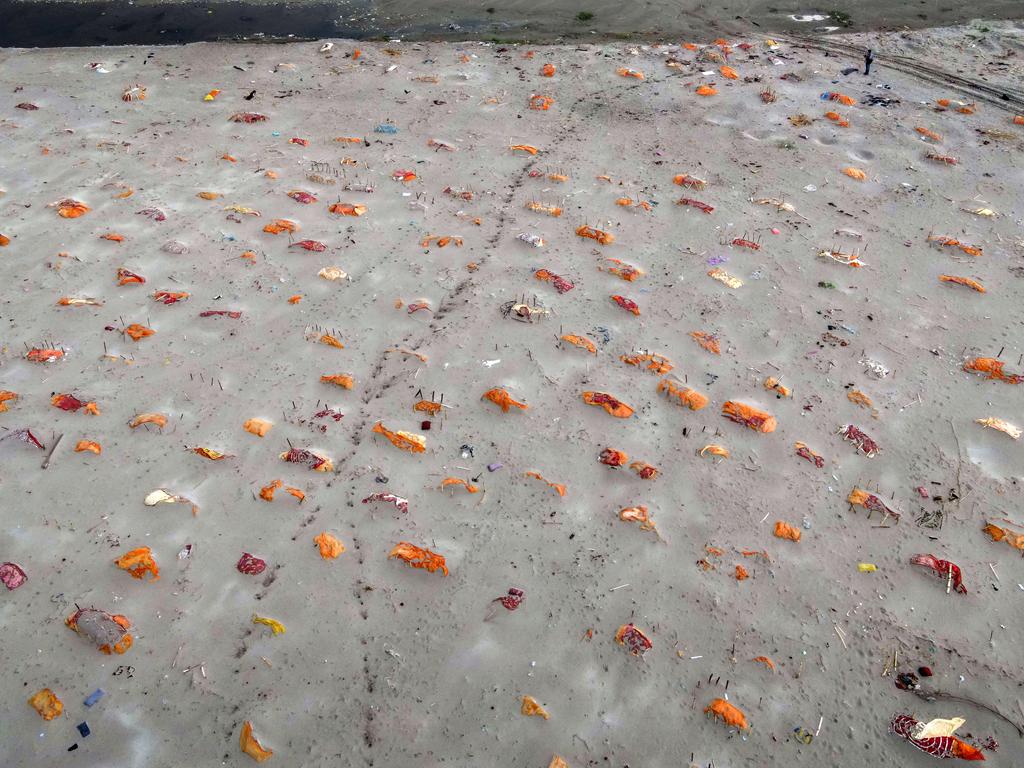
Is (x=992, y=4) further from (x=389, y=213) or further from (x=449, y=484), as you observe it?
(x=449, y=484)

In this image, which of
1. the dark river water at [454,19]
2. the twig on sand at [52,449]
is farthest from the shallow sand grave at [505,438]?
the dark river water at [454,19]

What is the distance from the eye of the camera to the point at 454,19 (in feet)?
39.3

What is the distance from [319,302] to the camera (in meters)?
6.04

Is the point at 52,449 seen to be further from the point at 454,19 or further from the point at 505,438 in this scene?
the point at 454,19

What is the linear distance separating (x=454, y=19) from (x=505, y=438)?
372 inches

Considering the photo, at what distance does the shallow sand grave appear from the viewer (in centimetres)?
372

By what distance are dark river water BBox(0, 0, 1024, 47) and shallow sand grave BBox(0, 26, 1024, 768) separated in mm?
3406

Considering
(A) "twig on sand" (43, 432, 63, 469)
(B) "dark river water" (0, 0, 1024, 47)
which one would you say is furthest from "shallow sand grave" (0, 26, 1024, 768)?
(B) "dark river water" (0, 0, 1024, 47)

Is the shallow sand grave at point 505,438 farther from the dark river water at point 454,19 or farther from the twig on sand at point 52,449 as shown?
the dark river water at point 454,19

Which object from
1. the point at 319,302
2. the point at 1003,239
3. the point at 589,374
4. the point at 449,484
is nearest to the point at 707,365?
the point at 589,374

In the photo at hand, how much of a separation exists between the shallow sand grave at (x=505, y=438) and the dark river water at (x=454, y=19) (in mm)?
3406

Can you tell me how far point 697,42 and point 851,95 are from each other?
2770 mm

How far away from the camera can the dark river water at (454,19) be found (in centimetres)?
1141

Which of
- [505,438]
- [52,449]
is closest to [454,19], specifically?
[505,438]
